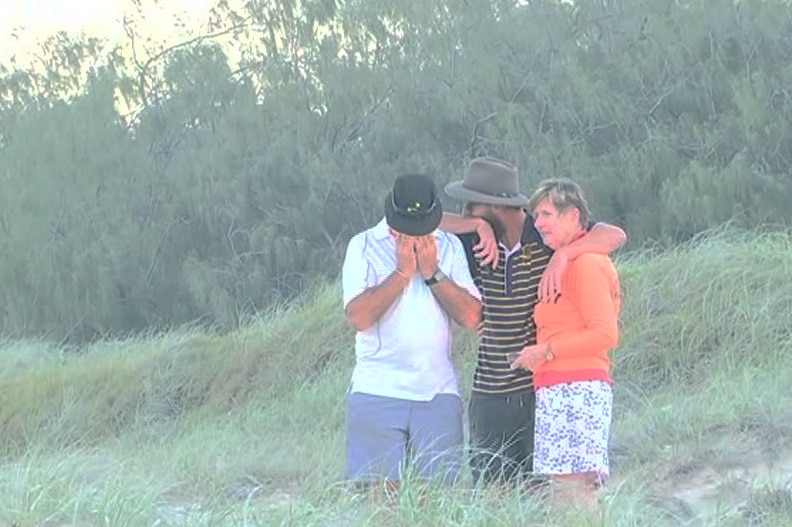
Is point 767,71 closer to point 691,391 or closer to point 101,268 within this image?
point 691,391

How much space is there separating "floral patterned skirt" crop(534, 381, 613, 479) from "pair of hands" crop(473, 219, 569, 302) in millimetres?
318

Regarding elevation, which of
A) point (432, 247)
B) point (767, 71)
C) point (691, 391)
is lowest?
point (691, 391)

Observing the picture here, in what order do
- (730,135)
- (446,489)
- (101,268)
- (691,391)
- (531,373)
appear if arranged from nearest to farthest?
(446,489) < (531,373) < (691,391) < (730,135) < (101,268)

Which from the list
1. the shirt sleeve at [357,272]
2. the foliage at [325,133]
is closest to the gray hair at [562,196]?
the shirt sleeve at [357,272]

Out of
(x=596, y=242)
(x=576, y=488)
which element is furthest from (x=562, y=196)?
(x=576, y=488)

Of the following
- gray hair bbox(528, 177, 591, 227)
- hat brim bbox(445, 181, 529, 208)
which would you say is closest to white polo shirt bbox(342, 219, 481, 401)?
hat brim bbox(445, 181, 529, 208)

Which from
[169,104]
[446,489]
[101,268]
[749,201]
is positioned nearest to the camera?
[446,489]

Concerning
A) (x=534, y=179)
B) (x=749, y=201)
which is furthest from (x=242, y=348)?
(x=749, y=201)

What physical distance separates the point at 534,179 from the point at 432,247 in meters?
8.92

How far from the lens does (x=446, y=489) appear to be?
394cm

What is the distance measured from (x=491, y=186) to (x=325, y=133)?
11.1 metres

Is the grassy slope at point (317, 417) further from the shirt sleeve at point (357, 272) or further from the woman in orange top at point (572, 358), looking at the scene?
the shirt sleeve at point (357, 272)

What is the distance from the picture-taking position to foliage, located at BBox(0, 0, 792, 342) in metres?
12.3

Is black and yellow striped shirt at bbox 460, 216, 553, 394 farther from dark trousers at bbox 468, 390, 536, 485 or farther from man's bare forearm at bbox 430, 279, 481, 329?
man's bare forearm at bbox 430, 279, 481, 329
